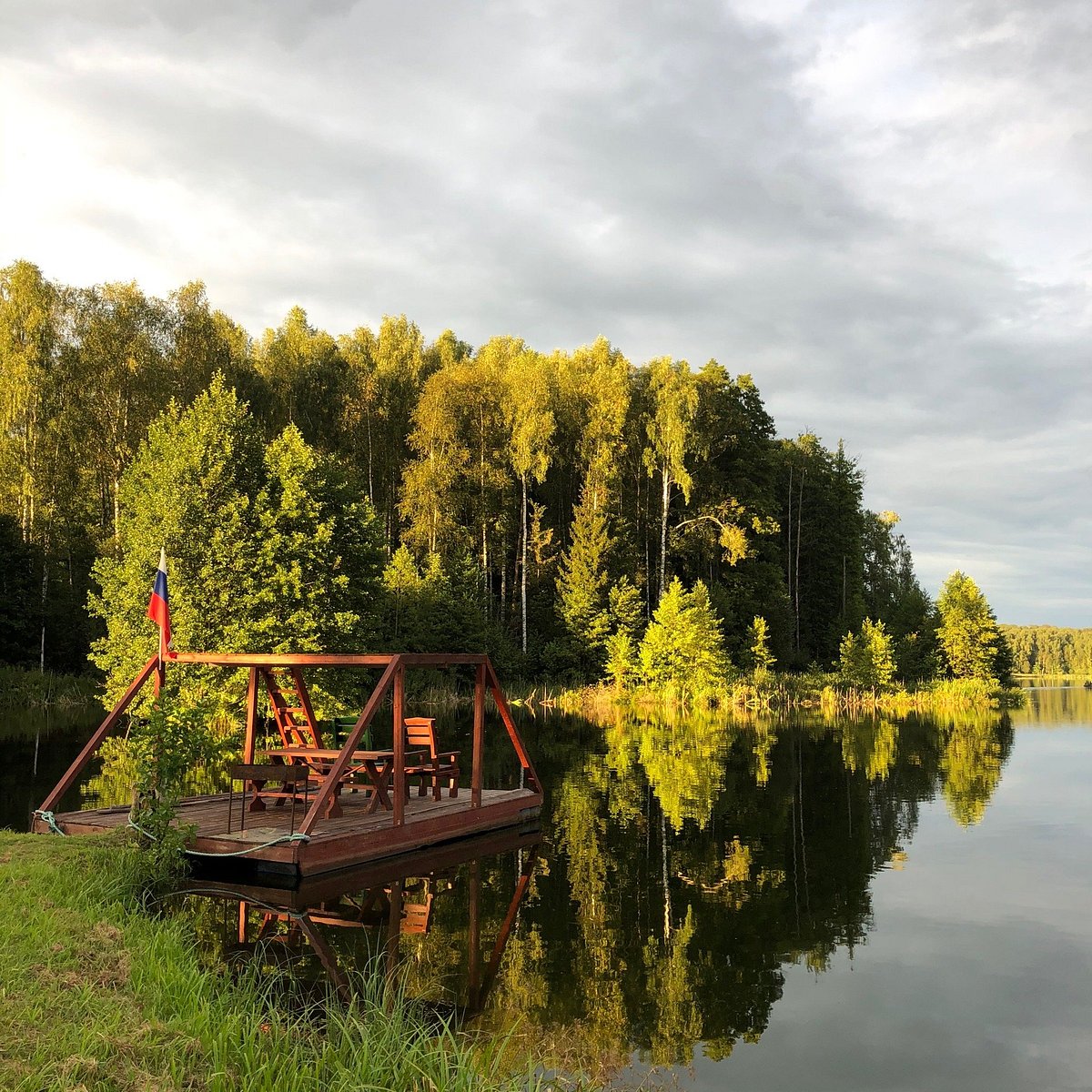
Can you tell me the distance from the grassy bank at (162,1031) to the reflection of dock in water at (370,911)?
922mm

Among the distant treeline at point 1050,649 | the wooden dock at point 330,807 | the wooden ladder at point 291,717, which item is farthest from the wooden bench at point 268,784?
the distant treeline at point 1050,649

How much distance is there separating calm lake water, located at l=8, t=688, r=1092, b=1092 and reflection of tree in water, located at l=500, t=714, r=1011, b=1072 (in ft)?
0.13

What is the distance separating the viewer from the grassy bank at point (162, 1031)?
14.8ft

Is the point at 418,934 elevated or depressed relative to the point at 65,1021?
depressed

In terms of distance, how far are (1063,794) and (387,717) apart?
19.4 metres

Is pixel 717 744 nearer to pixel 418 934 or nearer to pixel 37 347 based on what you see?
pixel 418 934

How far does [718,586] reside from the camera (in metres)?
45.4

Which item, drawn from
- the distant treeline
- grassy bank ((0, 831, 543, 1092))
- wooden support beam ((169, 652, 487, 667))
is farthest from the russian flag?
the distant treeline

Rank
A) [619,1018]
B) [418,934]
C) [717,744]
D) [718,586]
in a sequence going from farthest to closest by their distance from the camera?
[718,586] → [717,744] → [418,934] → [619,1018]

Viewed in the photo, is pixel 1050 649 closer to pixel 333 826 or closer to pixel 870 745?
pixel 870 745

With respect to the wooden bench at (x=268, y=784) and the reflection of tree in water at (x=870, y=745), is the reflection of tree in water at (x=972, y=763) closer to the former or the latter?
the reflection of tree in water at (x=870, y=745)

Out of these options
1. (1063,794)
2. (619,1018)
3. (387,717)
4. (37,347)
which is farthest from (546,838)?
(37,347)

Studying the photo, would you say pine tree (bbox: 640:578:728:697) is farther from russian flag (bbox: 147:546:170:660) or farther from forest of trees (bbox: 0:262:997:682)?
russian flag (bbox: 147:546:170:660)

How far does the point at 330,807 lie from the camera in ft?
40.9
